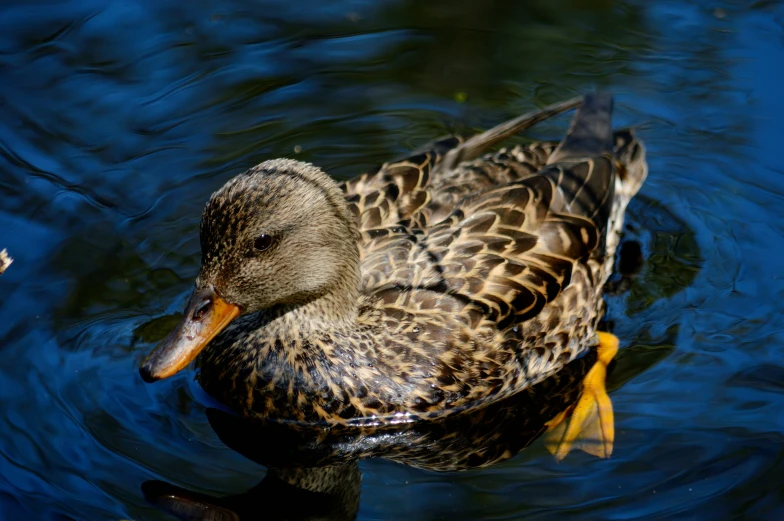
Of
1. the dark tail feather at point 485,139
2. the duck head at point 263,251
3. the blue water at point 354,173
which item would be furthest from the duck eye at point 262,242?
the dark tail feather at point 485,139

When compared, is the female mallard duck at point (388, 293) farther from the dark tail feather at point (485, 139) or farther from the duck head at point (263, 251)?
the dark tail feather at point (485, 139)

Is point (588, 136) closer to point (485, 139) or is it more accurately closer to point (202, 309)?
point (485, 139)

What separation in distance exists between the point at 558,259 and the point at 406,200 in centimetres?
106

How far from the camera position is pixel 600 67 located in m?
9.86

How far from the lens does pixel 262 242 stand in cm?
627

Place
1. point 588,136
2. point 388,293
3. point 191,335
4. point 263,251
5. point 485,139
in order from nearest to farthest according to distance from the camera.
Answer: point 191,335 < point 263,251 < point 388,293 < point 588,136 < point 485,139

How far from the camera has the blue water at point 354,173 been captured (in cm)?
625

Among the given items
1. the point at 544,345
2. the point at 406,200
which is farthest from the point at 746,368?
the point at 406,200

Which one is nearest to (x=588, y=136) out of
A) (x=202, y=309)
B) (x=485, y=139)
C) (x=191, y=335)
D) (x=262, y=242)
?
(x=485, y=139)

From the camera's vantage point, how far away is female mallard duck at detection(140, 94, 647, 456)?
6242 mm

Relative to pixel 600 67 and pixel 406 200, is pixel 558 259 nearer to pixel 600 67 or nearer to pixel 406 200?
pixel 406 200

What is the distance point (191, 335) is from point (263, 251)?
0.61 m

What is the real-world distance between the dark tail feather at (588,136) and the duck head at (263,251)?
196 cm

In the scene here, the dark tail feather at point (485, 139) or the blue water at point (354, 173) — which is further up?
the dark tail feather at point (485, 139)
